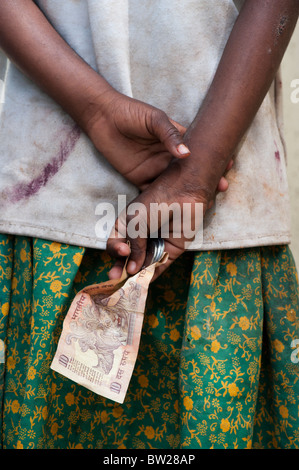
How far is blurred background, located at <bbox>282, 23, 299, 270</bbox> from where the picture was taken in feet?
4.41

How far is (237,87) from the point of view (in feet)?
2.32

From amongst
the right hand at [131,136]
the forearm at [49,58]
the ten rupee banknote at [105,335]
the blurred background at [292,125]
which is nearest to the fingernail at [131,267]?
the ten rupee banknote at [105,335]

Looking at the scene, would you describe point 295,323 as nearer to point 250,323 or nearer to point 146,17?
point 250,323

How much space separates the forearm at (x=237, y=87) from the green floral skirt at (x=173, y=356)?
0.15 meters

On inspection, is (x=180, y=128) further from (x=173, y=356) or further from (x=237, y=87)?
(x=173, y=356)

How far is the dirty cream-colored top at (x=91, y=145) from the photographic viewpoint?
740 millimetres

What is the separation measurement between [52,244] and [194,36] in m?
0.38

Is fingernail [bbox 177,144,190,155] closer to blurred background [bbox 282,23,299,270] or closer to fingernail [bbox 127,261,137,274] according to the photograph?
fingernail [bbox 127,261,137,274]

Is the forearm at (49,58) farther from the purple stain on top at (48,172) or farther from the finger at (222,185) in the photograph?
the finger at (222,185)

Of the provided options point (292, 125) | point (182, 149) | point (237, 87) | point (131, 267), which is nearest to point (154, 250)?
point (131, 267)

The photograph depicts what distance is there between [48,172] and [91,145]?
A: 0.26 feet
